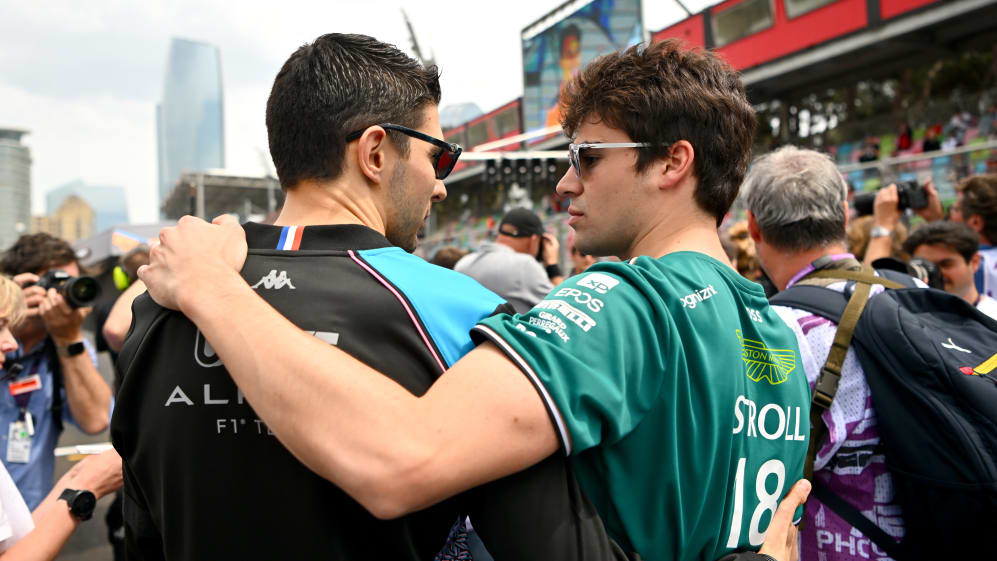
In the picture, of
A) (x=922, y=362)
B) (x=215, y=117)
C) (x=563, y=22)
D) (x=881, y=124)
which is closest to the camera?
(x=922, y=362)

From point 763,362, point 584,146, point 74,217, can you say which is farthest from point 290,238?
point 74,217

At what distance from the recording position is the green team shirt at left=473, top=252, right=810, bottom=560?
3.67ft

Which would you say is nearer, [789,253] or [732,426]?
[732,426]

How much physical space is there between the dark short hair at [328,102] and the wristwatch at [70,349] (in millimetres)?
2522

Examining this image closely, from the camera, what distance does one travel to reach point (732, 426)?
134 cm

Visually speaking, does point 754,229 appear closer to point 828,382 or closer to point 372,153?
point 828,382

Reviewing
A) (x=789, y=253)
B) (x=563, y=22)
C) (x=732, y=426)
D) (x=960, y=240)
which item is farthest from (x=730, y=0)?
(x=732, y=426)

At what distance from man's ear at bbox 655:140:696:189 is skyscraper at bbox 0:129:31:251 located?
8303cm

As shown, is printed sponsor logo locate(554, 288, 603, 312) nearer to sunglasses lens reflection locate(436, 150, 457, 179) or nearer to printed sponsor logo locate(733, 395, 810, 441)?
printed sponsor logo locate(733, 395, 810, 441)

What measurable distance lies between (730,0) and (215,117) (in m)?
199

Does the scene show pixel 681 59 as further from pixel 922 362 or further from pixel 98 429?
pixel 98 429

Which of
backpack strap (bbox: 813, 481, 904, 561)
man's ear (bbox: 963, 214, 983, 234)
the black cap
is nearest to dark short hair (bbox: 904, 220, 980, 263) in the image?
man's ear (bbox: 963, 214, 983, 234)

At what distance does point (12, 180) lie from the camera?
73.8 meters

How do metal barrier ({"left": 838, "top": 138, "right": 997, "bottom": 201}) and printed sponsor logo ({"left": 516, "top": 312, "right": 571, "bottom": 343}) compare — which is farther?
metal barrier ({"left": 838, "top": 138, "right": 997, "bottom": 201})
